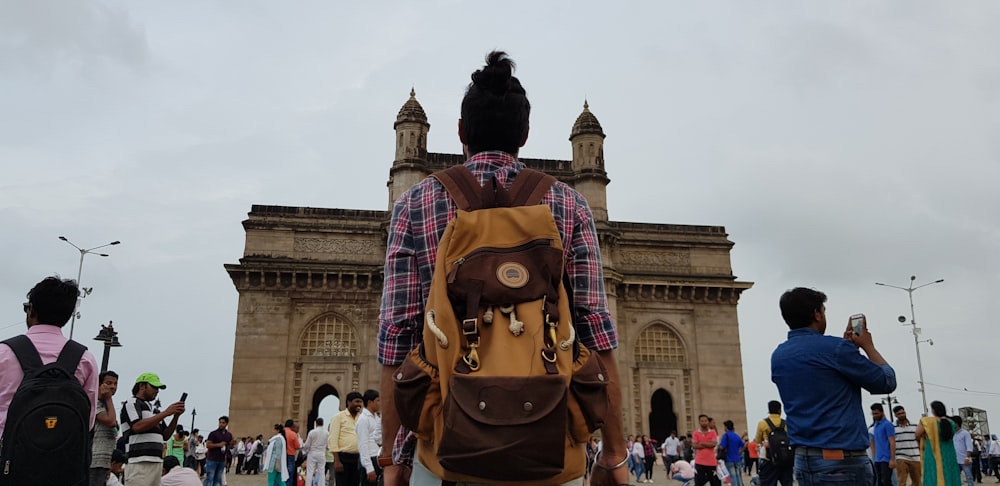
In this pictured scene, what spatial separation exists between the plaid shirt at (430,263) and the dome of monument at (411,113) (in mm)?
30846

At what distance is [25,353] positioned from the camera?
4.71m

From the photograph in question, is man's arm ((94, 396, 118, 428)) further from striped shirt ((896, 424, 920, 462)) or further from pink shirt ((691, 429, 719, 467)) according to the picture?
striped shirt ((896, 424, 920, 462))

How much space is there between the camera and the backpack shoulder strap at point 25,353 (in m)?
4.67

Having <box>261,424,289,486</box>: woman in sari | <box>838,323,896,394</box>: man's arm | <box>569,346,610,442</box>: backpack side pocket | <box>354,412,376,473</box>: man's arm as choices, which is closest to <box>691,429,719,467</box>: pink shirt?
<box>354,412,376,473</box>: man's arm

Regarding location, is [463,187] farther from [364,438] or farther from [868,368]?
[364,438]

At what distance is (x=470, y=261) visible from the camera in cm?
253

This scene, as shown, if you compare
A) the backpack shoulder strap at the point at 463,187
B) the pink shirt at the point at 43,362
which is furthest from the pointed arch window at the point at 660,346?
the backpack shoulder strap at the point at 463,187

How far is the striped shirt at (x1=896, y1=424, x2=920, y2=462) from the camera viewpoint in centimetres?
1242

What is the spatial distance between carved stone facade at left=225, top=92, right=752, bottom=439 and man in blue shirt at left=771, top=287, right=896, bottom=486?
2640cm

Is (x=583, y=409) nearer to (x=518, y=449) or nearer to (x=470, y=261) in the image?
(x=518, y=449)

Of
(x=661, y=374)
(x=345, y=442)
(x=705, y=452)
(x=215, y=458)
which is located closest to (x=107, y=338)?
(x=215, y=458)

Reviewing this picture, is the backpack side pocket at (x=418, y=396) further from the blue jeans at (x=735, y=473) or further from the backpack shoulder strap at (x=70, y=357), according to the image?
the blue jeans at (x=735, y=473)

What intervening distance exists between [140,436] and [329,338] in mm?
24576

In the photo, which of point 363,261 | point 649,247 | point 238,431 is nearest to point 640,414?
point 649,247
